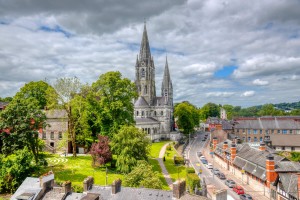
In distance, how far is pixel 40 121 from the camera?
37.2 metres

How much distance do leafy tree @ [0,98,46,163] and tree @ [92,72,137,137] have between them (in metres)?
12.6

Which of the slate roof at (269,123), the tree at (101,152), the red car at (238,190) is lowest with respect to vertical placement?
the red car at (238,190)

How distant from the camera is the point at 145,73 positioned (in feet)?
346

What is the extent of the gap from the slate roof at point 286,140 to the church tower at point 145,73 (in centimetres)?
4650

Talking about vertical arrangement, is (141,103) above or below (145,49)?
below

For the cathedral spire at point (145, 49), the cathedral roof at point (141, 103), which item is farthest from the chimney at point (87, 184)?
the cathedral spire at point (145, 49)

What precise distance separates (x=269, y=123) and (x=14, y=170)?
81.3 m

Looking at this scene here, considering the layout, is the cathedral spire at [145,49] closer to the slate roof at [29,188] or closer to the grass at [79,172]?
the grass at [79,172]

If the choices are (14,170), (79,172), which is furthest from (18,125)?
(79,172)

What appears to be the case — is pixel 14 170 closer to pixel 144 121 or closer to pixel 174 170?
pixel 174 170

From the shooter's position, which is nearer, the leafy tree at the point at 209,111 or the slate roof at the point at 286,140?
the slate roof at the point at 286,140

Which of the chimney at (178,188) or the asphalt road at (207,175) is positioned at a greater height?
the chimney at (178,188)

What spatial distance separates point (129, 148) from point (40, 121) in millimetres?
13108

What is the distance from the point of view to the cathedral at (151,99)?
3824 inches
